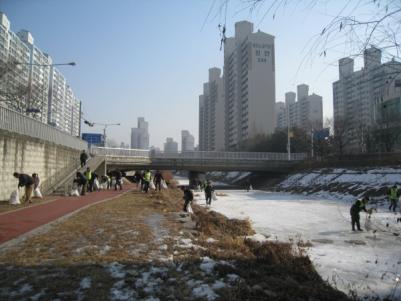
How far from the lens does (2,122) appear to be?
16.6 meters

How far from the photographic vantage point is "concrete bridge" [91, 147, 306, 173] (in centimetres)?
4797

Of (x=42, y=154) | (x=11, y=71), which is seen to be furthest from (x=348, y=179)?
(x=11, y=71)

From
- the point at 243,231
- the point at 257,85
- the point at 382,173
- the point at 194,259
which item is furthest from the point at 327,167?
the point at 257,85

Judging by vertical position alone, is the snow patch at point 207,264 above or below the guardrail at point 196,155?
below

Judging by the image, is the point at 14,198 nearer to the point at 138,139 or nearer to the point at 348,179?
the point at 348,179

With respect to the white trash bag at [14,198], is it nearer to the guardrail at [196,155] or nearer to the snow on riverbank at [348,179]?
the guardrail at [196,155]

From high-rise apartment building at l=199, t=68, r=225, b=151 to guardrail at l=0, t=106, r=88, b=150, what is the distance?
419 ft

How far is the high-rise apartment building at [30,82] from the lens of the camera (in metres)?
31.5

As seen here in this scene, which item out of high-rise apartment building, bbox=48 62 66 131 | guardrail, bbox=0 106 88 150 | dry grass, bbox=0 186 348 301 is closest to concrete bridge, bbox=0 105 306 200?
guardrail, bbox=0 106 88 150

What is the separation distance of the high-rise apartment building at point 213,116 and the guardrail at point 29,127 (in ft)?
419

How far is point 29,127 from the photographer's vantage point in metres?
19.9

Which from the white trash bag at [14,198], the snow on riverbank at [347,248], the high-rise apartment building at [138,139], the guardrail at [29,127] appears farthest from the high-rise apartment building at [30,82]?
the high-rise apartment building at [138,139]

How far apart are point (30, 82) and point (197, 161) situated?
2469 centimetres

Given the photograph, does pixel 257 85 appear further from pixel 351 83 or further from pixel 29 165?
pixel 351 83
